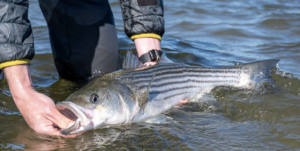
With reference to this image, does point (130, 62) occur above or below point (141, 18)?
below

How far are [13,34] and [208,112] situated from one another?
2348 mm

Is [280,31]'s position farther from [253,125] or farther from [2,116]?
[2,116]

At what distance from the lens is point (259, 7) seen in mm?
11273

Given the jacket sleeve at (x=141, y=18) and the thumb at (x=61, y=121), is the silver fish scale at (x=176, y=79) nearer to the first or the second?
the jacket sleeve at (x=141, y=18)

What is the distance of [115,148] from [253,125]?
5.02ft

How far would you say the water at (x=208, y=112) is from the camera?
10.3 ft

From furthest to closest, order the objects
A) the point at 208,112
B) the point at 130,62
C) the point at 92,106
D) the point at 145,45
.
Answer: the point at 145,45, the point at 208,112, the point at 130,62, the point at 92,106

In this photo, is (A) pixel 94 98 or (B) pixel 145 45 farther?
(B) pixel 145 45

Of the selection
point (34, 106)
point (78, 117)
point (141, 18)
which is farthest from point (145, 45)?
point (34, 106)

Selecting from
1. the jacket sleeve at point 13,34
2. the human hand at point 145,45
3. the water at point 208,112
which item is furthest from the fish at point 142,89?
the jacket sleeve at point 13,34

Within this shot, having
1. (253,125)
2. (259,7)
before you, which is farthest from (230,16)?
(253,125)

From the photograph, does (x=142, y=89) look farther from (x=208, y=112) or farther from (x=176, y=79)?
(x=208, y=112)

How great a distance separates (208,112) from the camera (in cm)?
393

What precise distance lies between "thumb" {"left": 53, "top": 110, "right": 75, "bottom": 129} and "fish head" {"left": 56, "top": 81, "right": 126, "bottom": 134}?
0.06 metres
